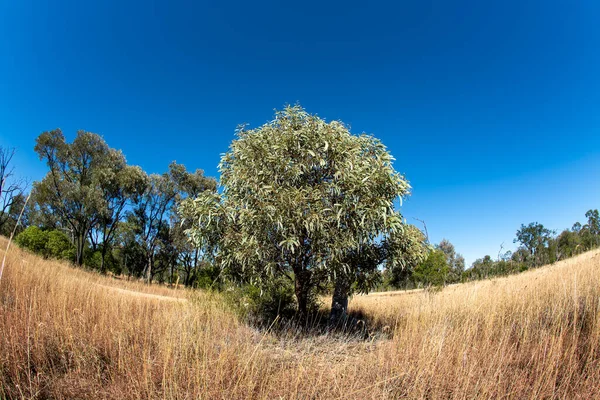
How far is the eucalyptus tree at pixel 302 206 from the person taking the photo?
4.78 meters

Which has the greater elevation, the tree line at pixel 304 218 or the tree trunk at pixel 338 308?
the tree line at pixel 304 218

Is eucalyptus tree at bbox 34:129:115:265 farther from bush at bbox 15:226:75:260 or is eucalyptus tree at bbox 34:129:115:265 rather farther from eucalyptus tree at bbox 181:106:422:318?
eucalyptus tree at bbox 181:106:422:318

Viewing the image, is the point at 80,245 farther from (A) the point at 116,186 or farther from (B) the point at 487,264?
(B) the point at 487,264

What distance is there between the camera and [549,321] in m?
4.38

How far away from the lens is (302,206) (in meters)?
4.79

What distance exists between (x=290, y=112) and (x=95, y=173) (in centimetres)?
2464

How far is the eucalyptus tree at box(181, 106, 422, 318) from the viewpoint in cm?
478

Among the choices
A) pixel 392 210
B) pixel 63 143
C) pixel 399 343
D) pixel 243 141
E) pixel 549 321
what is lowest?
pixel 399 343

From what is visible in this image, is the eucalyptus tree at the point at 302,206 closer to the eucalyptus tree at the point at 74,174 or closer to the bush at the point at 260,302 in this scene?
the bush at the point at 260,302

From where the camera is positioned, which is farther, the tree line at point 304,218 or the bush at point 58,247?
the bush at point 58,247

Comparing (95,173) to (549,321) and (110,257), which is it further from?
(549,321)

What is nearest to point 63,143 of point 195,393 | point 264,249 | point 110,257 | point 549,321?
point 110,257

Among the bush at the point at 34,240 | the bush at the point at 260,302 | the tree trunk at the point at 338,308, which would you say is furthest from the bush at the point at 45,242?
the tree trunk at the point at 338,308

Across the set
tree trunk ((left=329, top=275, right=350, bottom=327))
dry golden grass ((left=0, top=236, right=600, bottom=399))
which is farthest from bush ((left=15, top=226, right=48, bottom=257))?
tree trunk ((left=329, top=275, right=350, bottom=327))
